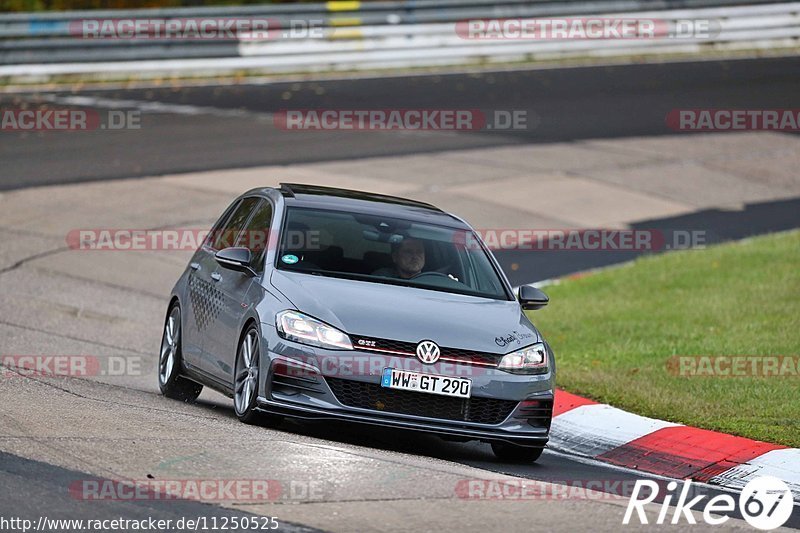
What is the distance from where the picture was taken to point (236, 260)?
31.4 feet

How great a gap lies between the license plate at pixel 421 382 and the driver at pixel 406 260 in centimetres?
119

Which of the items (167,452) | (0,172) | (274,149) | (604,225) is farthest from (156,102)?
(167,452)

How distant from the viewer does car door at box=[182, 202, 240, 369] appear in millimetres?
10195

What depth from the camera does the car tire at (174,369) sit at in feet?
35.4

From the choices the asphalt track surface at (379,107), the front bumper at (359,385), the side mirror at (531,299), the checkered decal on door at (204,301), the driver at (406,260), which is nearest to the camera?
the front bumper at (359,385)

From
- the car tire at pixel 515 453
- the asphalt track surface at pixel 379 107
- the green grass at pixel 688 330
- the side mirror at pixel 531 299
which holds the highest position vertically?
the side mirror at pixel 531 299

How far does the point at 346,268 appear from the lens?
31.4 ft

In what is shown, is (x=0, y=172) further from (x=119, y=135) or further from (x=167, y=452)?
(x=167, y=452)

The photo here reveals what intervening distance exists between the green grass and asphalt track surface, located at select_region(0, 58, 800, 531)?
1.35 metres

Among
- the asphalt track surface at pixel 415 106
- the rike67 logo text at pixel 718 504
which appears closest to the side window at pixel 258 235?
the rike67 logo text at pixel 718 504

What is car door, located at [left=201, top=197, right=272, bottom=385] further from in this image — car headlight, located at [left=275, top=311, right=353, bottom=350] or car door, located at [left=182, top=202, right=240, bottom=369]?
car headlight, located at [left=275, top=311, right=353, bottom=350]

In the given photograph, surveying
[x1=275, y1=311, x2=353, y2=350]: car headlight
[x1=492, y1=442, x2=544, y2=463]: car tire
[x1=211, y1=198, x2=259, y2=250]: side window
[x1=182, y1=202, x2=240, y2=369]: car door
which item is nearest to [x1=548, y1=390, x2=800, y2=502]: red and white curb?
[x1=492, y1=442, x2=544, y2=463]: car tire

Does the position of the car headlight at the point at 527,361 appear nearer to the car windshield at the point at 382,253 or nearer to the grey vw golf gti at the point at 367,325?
the grey vw golf gti at the point at 367,325

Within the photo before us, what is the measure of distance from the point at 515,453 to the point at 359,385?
50.0 inches
